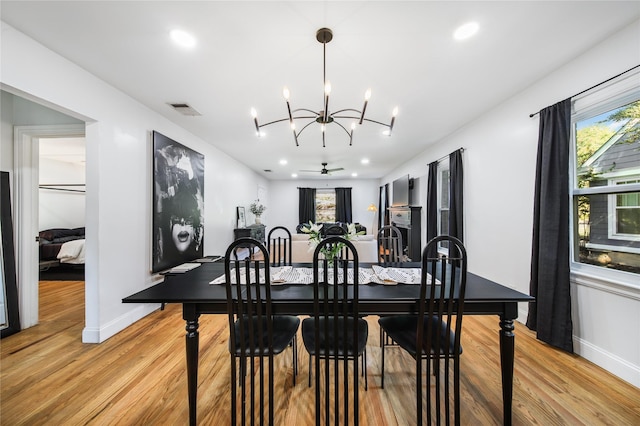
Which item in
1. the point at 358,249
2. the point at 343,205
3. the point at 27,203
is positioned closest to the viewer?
the point at 27,203

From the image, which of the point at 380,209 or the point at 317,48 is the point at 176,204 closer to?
the point at 317,48

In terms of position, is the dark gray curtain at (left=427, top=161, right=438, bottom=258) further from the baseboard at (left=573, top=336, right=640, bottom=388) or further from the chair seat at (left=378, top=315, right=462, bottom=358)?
the chair seat at (left=378, top=315, right=462, bottom=358)

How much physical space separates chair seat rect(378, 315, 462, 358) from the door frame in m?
3.52

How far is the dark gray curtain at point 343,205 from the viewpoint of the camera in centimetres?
923

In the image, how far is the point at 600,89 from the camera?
6.27 feet

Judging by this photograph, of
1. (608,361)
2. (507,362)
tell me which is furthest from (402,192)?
(507,362)

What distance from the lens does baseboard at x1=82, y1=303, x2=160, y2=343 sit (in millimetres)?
2301

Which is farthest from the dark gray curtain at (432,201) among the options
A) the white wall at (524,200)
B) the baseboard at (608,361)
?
the baseboard at (608,361)

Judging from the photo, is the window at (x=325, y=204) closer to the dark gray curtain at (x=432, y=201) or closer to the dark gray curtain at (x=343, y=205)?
the dark gray curtain at (x=343, y=205)

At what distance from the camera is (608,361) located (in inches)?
72.9

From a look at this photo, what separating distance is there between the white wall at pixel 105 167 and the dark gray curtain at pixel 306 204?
626 centimetres

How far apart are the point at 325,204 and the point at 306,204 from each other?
775 mm

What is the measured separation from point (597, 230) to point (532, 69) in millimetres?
1517

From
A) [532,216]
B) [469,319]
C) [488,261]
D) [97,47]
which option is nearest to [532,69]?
[532,216]
